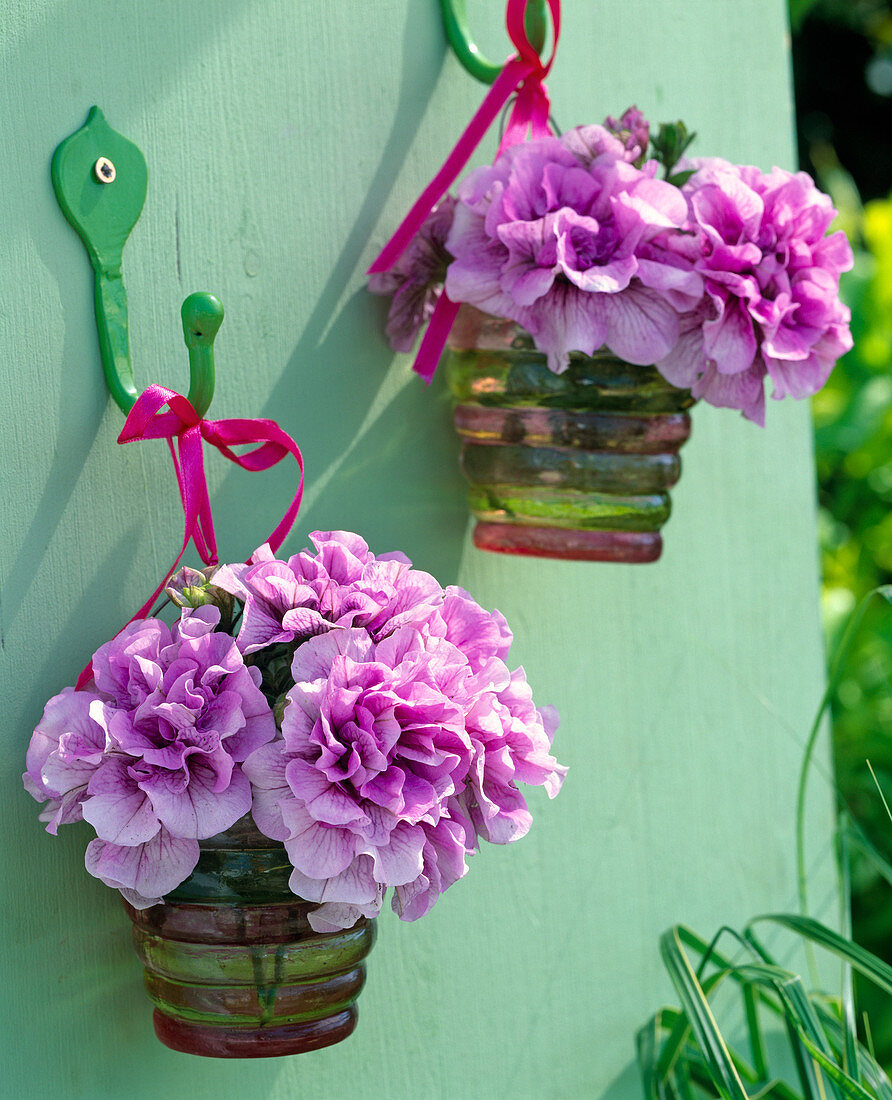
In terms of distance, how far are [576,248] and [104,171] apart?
10.9 inches

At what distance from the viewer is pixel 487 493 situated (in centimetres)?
80

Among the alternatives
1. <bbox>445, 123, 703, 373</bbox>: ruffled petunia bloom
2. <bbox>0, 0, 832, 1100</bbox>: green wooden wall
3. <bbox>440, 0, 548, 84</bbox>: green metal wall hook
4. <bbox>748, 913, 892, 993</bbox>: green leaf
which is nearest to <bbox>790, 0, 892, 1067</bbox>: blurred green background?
<bbox>0, 0, 832, 1100</bbox>: green wooden wall

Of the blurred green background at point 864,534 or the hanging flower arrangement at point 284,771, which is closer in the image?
the hanging flower arrangement at point 284,771

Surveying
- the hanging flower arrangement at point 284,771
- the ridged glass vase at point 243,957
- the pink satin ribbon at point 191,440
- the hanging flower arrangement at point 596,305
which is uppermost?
the hanging flower arrangement at point 596,305

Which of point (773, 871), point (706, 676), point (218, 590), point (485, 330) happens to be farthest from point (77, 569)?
point (773, 871)

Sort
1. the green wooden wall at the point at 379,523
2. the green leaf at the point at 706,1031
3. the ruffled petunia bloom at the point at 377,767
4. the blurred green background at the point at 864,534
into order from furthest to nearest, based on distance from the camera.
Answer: the blurred green background at the point at 864,534 < the green leaf at the point at 706,1031 < the green wooden wall at the point at 379,523 < the ruffled petunia bloom at the point at 377,767

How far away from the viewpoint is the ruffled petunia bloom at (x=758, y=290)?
0.71 m

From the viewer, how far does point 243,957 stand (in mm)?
576

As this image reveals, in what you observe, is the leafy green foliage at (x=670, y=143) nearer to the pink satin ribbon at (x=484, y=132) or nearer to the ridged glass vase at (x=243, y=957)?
the pink satin ribbon at (x=484, y=132)

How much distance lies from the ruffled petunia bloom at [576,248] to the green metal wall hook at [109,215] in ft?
0.62

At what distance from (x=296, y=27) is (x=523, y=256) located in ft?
0.76

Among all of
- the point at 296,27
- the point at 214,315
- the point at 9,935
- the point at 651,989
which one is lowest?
the point at 651,989

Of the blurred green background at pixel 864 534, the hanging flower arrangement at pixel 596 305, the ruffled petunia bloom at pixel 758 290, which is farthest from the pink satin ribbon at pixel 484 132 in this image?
the blurred green background at pixel 864 534

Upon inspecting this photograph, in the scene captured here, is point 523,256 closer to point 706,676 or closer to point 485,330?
point 485,330
